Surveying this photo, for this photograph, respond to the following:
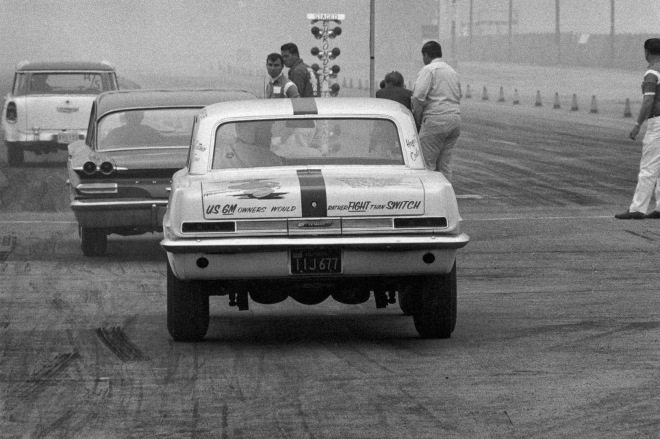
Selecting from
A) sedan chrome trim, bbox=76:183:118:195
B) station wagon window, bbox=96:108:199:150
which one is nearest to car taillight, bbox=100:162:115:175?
sedan chrome trim, bbox=76:183:118:195

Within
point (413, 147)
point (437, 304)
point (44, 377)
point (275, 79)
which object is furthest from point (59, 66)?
point (44, 377)

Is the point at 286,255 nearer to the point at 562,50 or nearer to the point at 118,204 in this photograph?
the point at 118,204

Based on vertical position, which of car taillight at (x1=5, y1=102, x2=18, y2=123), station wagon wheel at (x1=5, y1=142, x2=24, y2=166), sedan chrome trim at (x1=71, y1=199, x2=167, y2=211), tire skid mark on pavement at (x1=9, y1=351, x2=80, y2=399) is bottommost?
station wagon wheel at (x1=5, y1=142, x2=24, y2=166)

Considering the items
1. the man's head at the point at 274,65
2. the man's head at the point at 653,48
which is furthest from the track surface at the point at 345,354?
the man's head at the point at 274,65

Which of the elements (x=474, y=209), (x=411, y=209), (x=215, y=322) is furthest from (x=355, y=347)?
(x=474, y=209)

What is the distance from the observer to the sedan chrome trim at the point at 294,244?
26.4 ft

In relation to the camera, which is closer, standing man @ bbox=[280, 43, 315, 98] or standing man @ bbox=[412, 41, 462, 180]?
standing man @ bbox=[412, 41, 462, 180]

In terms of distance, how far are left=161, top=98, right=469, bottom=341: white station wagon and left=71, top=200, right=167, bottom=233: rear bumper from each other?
12.1ft

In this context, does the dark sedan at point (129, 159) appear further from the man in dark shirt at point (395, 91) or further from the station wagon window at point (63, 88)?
the station wagon window at point (63, 88)

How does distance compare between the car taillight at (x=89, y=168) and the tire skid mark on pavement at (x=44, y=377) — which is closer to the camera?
the tire skid mark on pavement at (x=44, y=377)

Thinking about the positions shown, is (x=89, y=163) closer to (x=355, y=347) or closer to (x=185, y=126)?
(x=185, y=126)

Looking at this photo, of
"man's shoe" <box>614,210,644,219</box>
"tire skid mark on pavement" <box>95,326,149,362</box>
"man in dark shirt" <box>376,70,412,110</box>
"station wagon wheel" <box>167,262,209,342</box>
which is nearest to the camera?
"tire skid mark on pavement" <box>95,326,149,362</box>

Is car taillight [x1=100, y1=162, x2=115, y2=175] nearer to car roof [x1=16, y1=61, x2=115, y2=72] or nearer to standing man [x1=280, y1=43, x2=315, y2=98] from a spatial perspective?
standing man [x1=280, y1=43, x2=315, y2=98]

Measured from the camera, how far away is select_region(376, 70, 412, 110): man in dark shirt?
16.5 meters
